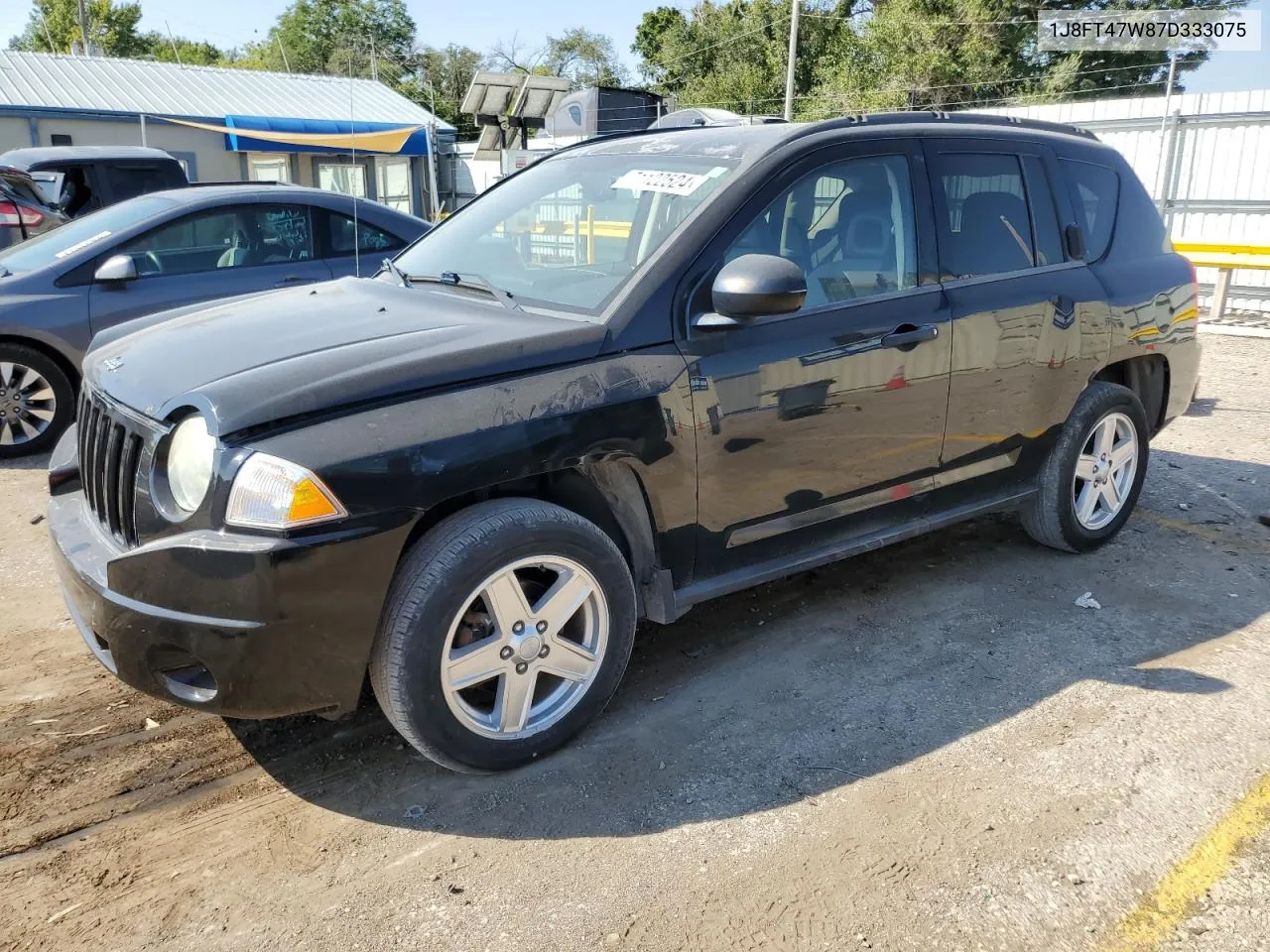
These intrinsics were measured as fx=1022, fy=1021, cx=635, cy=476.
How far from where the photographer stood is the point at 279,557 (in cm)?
249

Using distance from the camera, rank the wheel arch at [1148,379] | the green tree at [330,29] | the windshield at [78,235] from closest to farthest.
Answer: the wheel arch at [1148,379] < the windshield at [78,235] < the green tree at [330,29]

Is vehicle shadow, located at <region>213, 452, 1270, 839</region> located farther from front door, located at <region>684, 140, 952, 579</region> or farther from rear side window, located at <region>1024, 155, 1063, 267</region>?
rear side window, located at <region>1024, 155, 1063, 267</region>

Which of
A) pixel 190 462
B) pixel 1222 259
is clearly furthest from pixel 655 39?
pixel 190 462

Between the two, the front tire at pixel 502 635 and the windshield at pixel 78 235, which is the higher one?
the windshield at pixel 78 235

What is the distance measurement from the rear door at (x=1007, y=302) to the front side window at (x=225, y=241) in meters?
4.53

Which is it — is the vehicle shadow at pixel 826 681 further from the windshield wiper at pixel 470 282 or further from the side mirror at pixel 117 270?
the side mirror at pixel 117 270

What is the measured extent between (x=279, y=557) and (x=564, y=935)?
1132 millimetres

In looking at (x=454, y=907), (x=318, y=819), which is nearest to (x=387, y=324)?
(x=318, y=819)

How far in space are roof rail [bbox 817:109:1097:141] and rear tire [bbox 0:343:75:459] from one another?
16.9 ft

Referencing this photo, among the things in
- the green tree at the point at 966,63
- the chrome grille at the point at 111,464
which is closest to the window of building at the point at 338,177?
the green tree at the point at 966,63

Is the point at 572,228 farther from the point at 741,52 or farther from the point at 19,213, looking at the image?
the point at 741,52

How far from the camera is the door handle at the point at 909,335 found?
3.66 meters

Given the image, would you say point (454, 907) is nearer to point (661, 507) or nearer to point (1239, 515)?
point (661, 507)

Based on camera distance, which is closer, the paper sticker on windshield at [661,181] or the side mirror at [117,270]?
the paper sticker on windshield at [661,181]
